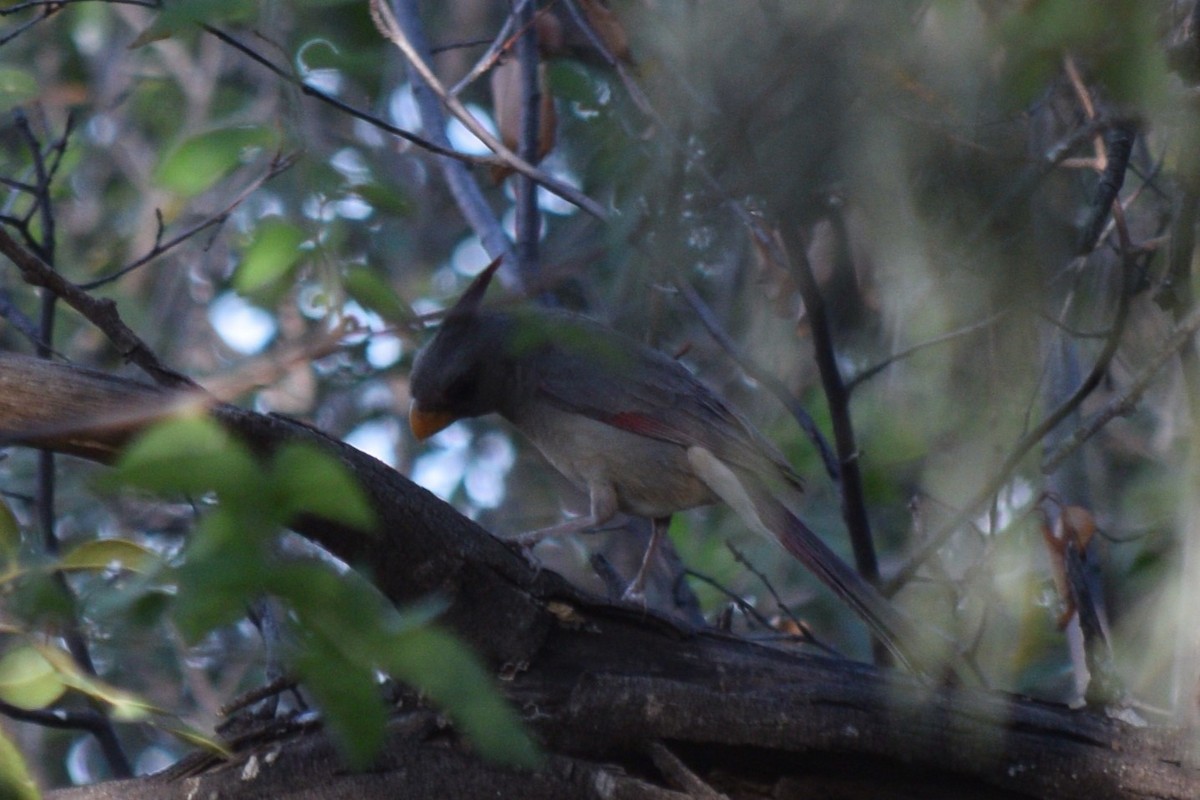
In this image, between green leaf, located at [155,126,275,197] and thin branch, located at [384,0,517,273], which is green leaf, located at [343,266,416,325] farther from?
thin branch, located at [384,0,517,273]

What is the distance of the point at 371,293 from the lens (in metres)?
2.16

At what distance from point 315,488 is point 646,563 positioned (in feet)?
11.1

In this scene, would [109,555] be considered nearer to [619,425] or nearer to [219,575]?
[219,575]

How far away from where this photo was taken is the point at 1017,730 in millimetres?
2799

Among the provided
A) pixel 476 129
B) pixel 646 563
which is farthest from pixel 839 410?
pixel 476 129

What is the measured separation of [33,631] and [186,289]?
624cm

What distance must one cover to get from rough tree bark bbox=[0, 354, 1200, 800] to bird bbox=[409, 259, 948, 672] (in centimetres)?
115

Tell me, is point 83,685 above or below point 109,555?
below

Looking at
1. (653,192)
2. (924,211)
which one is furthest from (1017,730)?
(653,192)

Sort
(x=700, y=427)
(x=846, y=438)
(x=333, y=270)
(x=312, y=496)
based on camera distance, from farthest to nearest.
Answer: (x=700, y=427), (x=846, y=438), (x=333, y=270), (x=312, y=496)

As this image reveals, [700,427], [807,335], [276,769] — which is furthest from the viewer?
[700,427]

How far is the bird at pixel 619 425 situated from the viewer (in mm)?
4398

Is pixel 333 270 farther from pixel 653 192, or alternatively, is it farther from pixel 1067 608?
pixel 1067 608

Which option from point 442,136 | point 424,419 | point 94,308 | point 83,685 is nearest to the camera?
point 83,685
